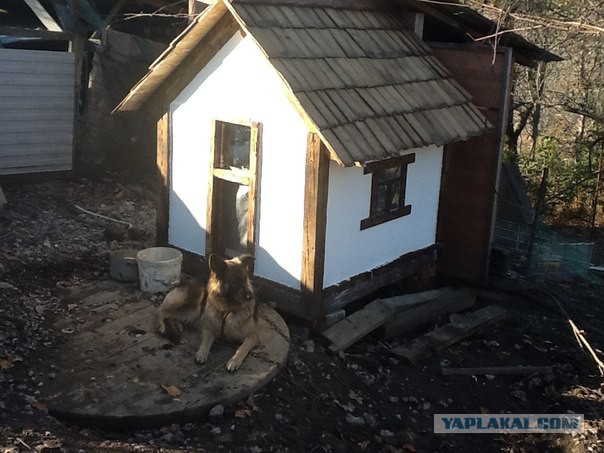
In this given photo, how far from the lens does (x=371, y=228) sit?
29.1ft

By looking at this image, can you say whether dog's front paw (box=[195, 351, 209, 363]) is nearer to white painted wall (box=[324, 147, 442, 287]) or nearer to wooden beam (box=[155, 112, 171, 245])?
white painted wall (box=[324, 147, 442, 287])

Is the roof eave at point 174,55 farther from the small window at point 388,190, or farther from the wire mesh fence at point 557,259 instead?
the wire mesh fence at point 557,259

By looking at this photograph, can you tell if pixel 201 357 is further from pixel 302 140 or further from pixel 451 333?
pixel 451 333

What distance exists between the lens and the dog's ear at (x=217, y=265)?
7.01m

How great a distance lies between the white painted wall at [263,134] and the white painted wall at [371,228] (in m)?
0.40

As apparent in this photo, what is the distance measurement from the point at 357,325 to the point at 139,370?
2721 mm

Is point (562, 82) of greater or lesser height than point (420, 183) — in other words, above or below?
above

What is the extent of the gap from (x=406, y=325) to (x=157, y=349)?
332 centimetres

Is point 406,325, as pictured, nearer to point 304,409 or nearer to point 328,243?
point 328,243

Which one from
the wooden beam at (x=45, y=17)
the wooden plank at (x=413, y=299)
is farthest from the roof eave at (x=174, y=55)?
the wooden beam at (x=45, y=17)

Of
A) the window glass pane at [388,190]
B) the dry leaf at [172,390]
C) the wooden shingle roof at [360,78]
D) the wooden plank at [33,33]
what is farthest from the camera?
the wooden plank at [33,33]

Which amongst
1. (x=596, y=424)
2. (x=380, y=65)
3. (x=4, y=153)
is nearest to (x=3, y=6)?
(x=4, y=153)

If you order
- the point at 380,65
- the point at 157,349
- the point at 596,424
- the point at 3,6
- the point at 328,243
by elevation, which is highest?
the point at 3,6

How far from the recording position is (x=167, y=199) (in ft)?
30.9
